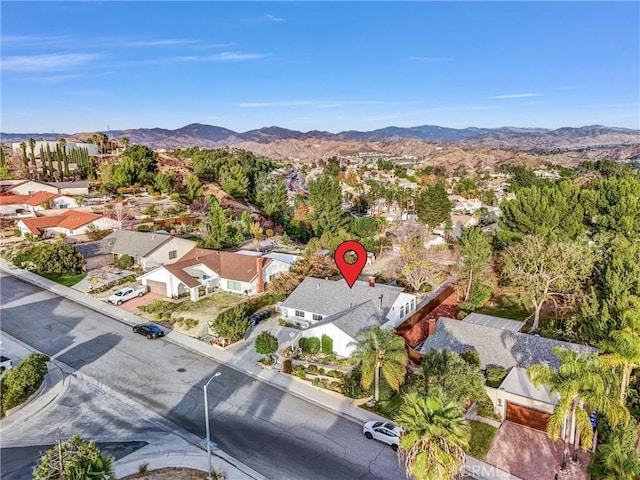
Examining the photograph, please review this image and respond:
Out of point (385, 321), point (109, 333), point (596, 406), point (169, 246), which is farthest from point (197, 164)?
point (596, 406)

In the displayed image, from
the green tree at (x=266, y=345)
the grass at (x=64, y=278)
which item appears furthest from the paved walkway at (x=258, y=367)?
the grass at (x=64, y=278)

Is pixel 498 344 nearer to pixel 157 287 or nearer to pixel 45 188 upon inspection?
pixel 157 287

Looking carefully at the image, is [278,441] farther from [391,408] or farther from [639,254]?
[639,254]

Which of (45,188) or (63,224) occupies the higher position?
(45,188)

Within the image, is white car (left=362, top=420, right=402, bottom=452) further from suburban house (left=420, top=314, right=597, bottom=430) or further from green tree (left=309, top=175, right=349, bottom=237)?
green tree (left=309, top=175, right=349, bottom=237)

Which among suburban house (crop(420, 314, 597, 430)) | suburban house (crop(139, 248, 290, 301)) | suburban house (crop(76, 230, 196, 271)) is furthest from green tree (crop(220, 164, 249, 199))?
suburban house (crop(420, 314, 597, 430))

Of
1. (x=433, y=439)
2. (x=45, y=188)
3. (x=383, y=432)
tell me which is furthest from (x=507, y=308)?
(x=45, y=188)

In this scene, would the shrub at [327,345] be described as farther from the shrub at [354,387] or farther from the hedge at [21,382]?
the hedge at [21,382]
